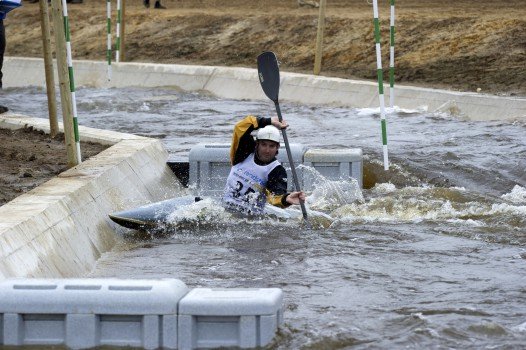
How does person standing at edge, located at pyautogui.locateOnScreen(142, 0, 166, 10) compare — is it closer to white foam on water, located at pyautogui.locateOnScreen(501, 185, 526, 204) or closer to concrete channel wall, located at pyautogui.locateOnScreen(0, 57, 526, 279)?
concrete channel wall, located at pyautogui.locateOnScreen(0, 57, 526, 279)

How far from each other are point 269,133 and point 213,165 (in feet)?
7.30

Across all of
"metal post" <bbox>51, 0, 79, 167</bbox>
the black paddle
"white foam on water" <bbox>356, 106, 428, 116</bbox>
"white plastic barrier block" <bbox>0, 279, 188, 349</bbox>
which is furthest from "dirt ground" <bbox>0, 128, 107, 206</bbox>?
"white foam on water" <bbox>356, 106, 428, 116</bbox>

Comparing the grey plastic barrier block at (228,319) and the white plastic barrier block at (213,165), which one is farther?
the white plastic barrier block at (213,165)

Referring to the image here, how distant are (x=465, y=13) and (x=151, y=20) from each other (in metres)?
9.19

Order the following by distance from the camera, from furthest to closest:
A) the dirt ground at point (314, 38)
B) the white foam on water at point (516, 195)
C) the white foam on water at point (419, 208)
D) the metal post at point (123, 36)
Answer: the metal post at point (123, 36)
the dirt ground at point (314, 38)
the white foam on water at point (516, 195)
the white foam on water at point (419, 208)

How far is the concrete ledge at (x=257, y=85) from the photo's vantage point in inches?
685

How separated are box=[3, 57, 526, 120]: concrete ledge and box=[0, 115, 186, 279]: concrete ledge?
575cm

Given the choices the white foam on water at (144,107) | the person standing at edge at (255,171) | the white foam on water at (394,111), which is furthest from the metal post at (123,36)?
the person standing at edge at (255,171)

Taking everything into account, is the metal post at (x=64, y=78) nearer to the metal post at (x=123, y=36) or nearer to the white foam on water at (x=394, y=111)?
the white foam on water at (x=394, y=111)

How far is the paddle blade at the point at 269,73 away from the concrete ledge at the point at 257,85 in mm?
5317

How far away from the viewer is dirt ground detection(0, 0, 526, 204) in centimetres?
2009

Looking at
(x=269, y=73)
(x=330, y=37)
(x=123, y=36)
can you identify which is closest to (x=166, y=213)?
(x=269, y=73)

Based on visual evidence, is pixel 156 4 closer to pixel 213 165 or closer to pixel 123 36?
pixel 123 36

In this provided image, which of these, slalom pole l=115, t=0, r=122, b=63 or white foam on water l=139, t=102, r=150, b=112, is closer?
white foam on water l=139, t=102, r=150, b=112
